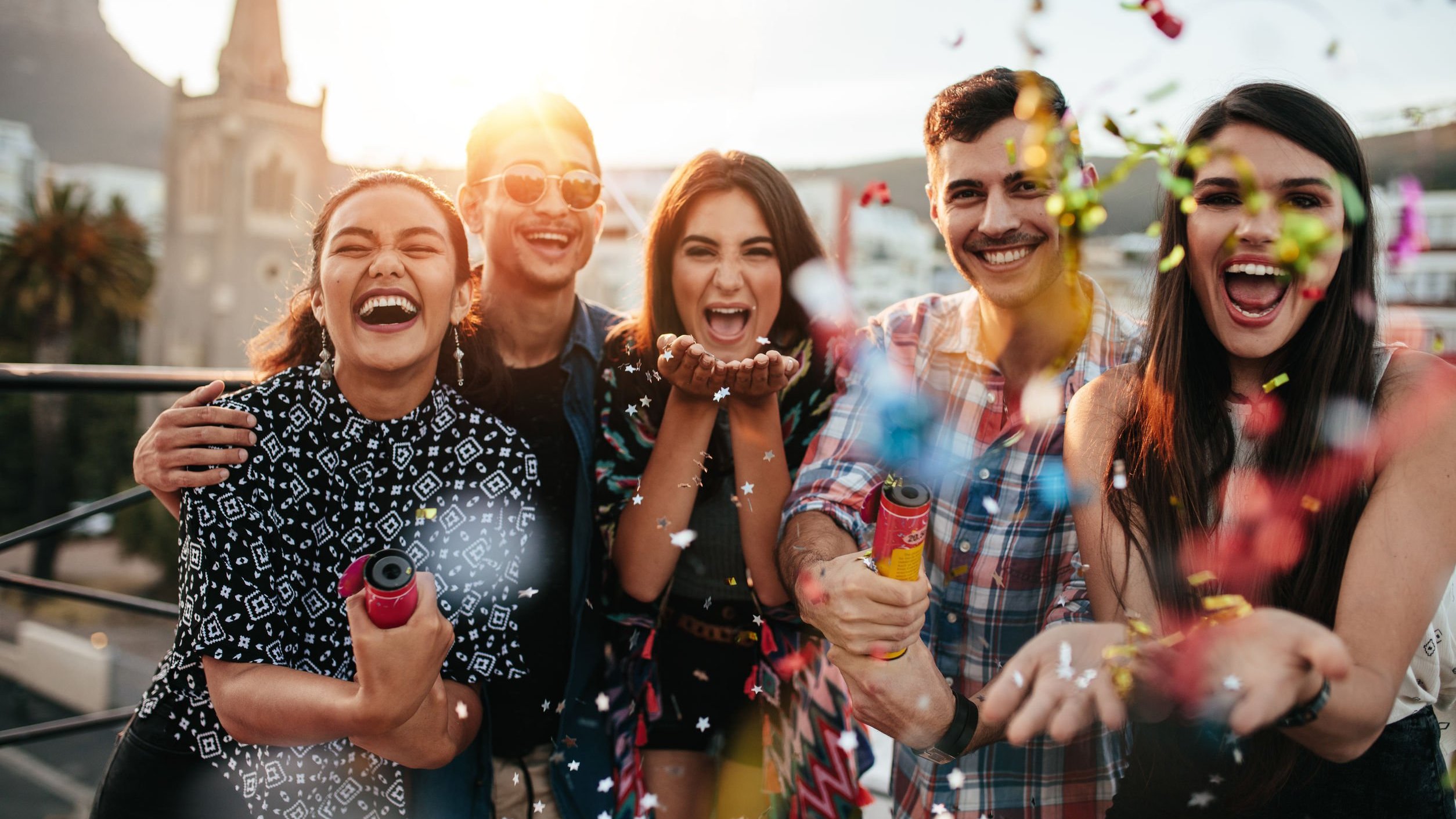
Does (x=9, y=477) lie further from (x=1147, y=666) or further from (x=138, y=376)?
(x=1147, y=666)

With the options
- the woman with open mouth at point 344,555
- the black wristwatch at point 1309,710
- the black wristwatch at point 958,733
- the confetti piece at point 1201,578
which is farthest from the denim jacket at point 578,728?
the black wristwatch at point 1309,710

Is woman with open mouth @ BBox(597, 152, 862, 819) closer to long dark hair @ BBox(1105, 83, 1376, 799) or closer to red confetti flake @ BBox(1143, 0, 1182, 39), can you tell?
long dark hair @ BBox(1105, 83, 1376, 799)

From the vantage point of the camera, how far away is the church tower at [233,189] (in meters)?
60.0

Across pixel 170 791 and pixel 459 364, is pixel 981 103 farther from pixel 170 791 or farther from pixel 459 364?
pixel 170 791

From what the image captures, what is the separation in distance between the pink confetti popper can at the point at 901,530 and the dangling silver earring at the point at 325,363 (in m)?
1.56

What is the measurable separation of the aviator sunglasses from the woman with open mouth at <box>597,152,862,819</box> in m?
0.37

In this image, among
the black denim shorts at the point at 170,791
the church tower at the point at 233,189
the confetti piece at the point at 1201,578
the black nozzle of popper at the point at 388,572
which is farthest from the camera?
the church tower at the point at 233,189

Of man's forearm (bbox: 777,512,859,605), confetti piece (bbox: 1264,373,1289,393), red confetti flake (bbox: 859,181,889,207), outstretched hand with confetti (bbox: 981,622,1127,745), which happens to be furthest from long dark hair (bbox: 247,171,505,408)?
confetti piece (bbox: 1264,373,1289,393)

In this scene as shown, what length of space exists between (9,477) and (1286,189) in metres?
53.7

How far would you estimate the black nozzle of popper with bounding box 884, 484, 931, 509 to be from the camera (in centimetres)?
178

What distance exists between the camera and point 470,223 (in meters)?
3.35

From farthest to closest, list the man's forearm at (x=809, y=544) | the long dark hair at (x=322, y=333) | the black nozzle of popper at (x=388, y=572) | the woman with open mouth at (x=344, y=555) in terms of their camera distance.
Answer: the long dark hair at (x=322, y=333) → the man's forearm at (x=809, y=544) → the woman with open mouth at (x=344, y=555) → the black nozzle of popper at (x=388, y=572)

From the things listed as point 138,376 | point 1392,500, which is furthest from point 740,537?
point 138,376

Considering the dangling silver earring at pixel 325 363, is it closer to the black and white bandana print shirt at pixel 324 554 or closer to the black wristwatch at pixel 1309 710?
the black and white bandana print shirt at pixel 324 554
